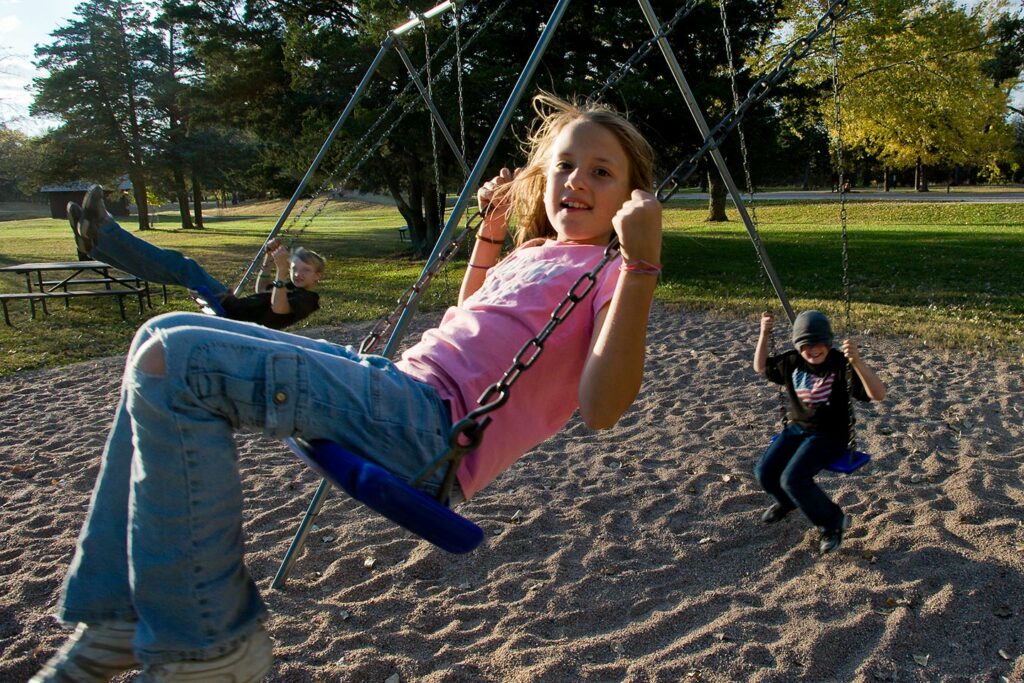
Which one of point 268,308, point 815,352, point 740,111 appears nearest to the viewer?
point 740,111

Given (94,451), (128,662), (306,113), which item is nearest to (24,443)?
(94,451)

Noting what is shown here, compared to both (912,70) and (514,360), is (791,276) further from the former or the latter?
(514,360)

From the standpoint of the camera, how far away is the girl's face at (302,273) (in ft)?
13.6

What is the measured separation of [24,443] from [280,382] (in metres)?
4.47

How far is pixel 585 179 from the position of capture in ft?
6.65

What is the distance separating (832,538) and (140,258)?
2967 mm

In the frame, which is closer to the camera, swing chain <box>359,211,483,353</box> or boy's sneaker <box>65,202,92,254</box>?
swing chain <box>359,211,483,353</box>

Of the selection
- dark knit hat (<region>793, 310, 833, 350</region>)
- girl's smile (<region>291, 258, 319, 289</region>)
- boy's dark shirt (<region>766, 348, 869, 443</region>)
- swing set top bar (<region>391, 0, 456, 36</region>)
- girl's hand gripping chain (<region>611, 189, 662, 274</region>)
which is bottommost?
boy's dark shirt (<region>766, 348, 869, 443</region>)

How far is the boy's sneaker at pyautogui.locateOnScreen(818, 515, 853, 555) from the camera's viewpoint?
3229mm

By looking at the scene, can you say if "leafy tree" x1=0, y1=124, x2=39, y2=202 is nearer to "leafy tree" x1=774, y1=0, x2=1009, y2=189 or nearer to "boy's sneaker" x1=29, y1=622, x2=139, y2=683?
"leafy tree" x1=774, y1=0, x2=1009, y2=189

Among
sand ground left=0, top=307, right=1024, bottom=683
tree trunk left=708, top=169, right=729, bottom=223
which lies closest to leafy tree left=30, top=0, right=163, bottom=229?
tree trunk left=708, top=169, right=729, bottom=223

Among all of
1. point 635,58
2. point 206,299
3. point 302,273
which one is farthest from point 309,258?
point 635,58

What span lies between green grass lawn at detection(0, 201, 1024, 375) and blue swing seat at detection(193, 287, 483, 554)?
20.7ft

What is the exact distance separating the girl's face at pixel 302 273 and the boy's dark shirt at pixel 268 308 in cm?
4
